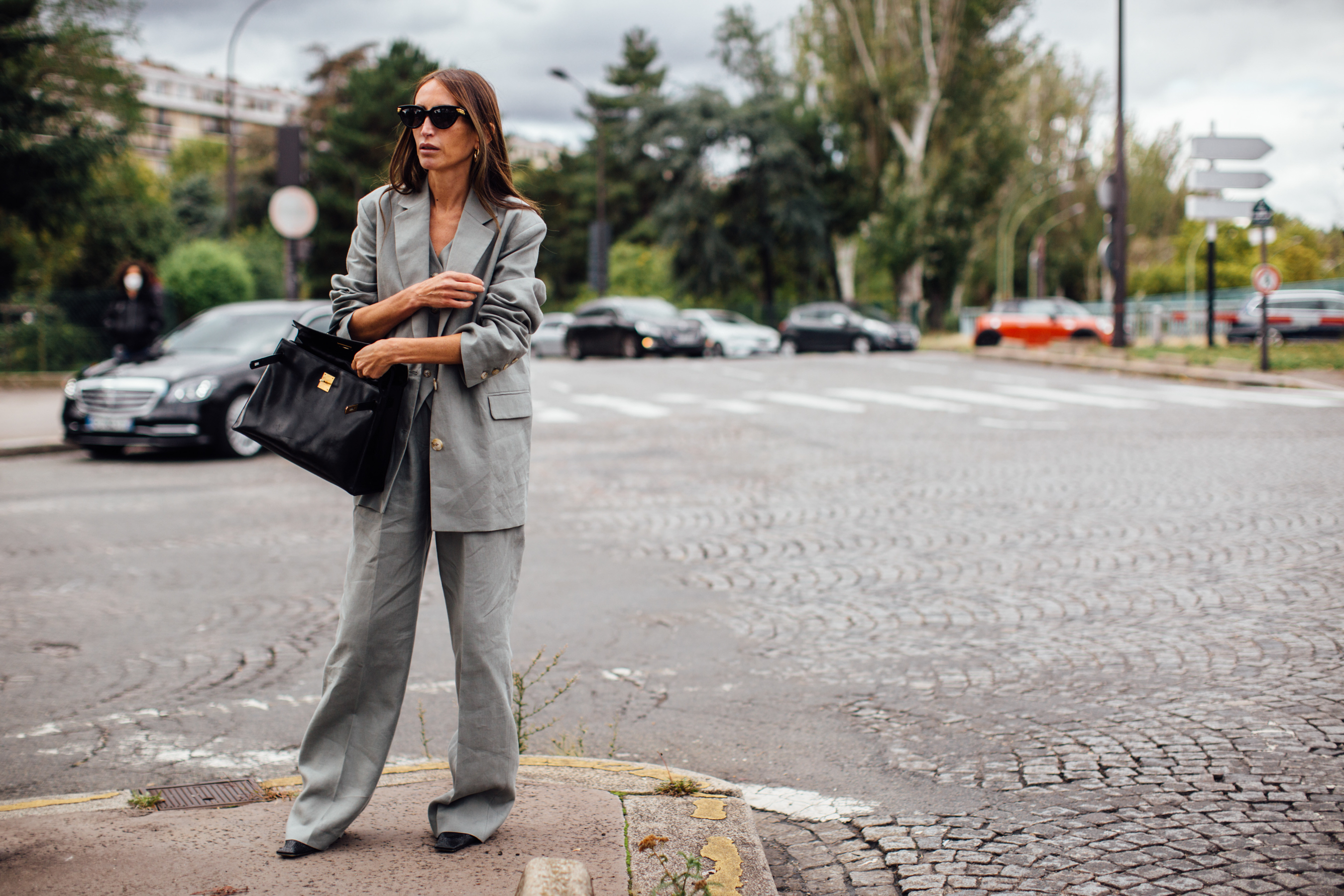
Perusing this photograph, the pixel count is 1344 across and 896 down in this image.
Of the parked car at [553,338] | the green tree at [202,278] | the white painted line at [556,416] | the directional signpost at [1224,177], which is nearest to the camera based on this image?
the white painted line at [556,416]

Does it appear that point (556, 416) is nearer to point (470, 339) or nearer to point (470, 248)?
point (470, 248)

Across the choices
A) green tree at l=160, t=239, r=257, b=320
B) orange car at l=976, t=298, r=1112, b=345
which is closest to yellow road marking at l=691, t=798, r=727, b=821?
green tree at l=160, t=239, r=257, b=320

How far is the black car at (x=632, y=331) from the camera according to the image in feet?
100

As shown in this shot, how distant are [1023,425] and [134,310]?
1095cm

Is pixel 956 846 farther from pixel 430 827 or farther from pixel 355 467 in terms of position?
pixel 355 467

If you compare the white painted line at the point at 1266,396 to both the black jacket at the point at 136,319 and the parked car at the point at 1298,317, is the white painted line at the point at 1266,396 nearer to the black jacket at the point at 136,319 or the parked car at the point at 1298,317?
the parked car at the point at 1298,317

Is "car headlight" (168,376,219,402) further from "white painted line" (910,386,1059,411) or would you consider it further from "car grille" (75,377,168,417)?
"white painted line" (910,386,1059,411)

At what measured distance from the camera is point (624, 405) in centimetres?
1709

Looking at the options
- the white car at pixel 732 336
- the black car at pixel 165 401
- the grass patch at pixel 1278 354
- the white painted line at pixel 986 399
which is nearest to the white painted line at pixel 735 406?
the white painted line at pixel 986 399

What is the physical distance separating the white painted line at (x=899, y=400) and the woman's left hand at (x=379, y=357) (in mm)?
12868

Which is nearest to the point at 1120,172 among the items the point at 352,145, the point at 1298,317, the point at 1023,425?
the point at 1298,317

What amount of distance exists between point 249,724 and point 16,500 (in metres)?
6.36

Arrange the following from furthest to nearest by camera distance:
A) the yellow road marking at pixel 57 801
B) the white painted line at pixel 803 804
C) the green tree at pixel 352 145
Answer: the green tree at pixel 352 145 < the white painted line at pixel 803 804 < the yellow road marking at pixel 57 801

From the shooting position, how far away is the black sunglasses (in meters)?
2.79
